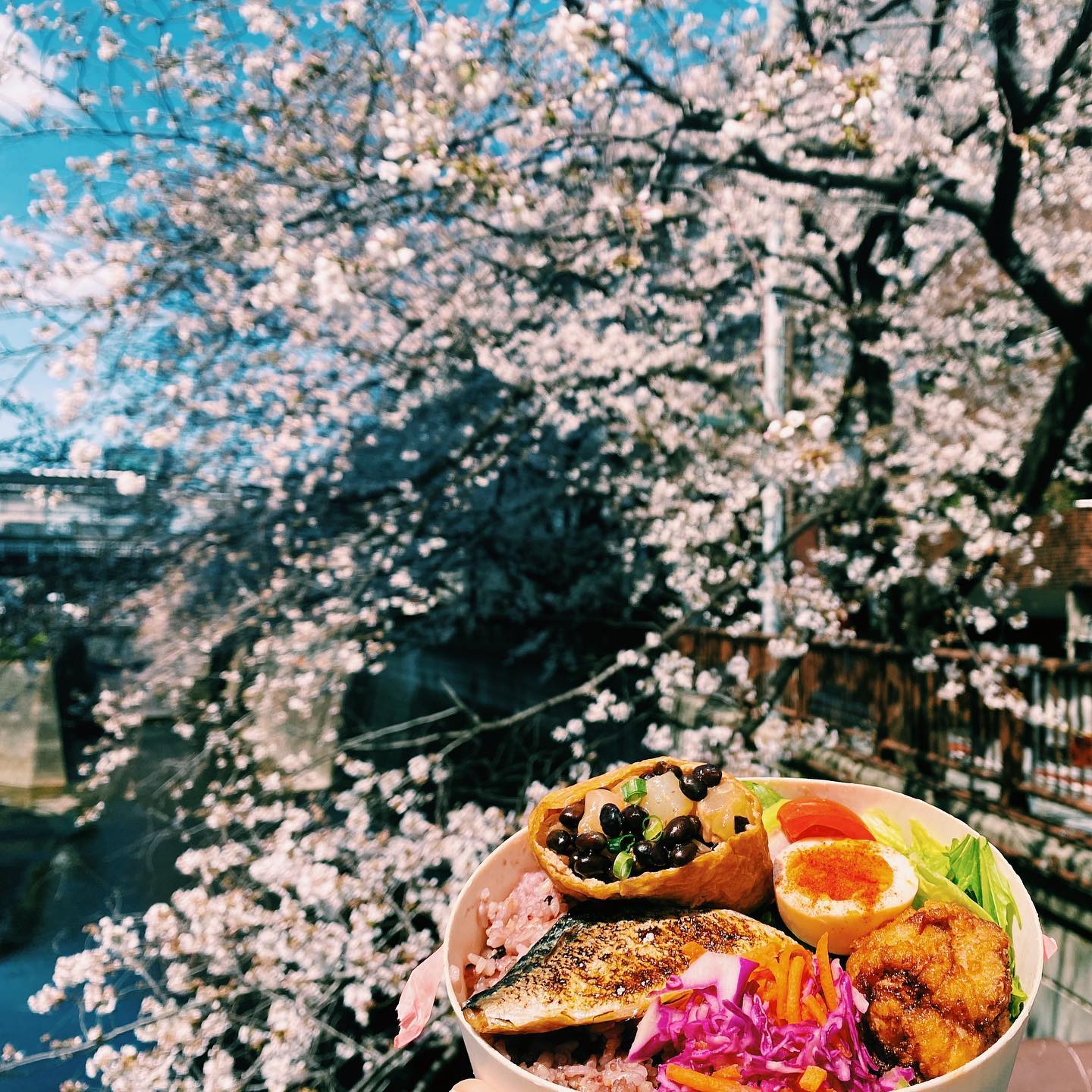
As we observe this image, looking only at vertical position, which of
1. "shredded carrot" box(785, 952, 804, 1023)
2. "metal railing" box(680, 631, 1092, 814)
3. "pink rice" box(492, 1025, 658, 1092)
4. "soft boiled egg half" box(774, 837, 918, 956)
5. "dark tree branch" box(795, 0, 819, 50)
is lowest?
"metal railing" box(680, 631, 1092, 814)

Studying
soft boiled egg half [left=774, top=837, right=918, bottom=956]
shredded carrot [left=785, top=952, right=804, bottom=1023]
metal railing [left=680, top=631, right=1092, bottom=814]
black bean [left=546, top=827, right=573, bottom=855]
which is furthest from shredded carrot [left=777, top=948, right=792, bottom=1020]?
metal railing [left=680, top=631, right=1092, bottom=814]

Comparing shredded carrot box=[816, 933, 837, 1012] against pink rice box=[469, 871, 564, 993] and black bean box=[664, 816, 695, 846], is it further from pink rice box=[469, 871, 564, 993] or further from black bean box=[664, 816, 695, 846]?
pink rice box=[469, 871, 564, 993]

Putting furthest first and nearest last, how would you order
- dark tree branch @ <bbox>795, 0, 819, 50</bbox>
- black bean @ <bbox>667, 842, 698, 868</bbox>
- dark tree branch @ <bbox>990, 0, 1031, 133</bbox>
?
dark tree branch @ <bbox>795, 0, 819, 50</bbox>
dark tree branch @ <bbox>990, 0, 1031, 133</bbox>
black bean @ <bbox>667, 842, 698, 868</bbox>

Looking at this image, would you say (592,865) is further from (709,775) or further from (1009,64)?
(1009,64)

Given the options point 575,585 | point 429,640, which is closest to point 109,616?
point 429,640

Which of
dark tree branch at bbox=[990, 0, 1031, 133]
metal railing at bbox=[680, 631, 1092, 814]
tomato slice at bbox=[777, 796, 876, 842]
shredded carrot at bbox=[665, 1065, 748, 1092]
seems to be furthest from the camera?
metal railing at bbox=[680, 631, 1092, 814]

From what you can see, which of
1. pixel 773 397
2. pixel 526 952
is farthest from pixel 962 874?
pixel 773 397

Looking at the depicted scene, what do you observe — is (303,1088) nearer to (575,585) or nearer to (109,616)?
(109,616)
